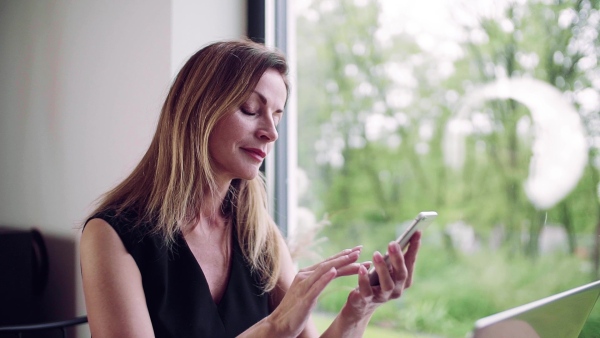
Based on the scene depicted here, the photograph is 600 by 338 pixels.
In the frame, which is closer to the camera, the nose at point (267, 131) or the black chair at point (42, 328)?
the nose at point (267, 131)

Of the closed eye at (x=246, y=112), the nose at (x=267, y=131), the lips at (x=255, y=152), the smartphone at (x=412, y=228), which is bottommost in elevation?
the smartphone at (x=412, y=228)

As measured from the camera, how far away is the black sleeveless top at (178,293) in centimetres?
133

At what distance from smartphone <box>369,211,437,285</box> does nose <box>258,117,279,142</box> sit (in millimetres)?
398

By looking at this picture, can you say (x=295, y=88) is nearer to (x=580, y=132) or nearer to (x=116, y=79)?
(x=116, y=79)

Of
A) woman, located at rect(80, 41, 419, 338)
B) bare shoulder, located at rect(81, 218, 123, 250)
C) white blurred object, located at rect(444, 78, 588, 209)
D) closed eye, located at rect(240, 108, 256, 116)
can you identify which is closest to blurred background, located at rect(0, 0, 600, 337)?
white blurred object, located at rect(444, 78, 588, 209)

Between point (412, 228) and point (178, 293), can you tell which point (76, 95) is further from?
point (412, 228)

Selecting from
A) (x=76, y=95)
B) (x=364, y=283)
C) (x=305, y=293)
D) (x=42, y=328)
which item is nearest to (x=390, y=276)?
(x=364, y=283)

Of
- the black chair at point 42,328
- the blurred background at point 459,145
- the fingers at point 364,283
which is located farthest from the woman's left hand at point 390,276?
the black chair at point 42,328

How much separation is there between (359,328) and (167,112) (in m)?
0.68

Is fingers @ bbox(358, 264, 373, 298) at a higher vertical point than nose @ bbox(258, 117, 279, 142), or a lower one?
lower

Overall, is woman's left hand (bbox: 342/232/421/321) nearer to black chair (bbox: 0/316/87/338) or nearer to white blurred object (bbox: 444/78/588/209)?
white blurred object (bbox: 444/78/588/209)

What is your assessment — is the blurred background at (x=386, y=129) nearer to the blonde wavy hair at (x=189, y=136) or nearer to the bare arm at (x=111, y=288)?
the blonde wavy hair at (x=189, y=136)

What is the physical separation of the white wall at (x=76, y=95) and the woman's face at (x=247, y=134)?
0.51m

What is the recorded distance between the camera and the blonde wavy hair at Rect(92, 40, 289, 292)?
136 centimetres
